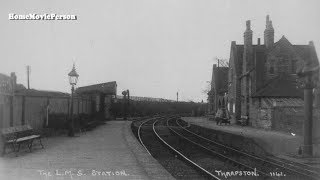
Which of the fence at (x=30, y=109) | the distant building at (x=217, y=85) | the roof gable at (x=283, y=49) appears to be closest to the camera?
the fence at (x=30, y=109)

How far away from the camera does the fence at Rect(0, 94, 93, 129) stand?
16.1m

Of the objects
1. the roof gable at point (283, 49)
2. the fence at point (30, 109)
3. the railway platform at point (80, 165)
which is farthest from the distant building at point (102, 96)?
the railway platform at point (80, 165)

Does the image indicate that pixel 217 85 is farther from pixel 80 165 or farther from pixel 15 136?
pixel 80 165

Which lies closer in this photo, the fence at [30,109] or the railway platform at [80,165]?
the railway platform at [80,165]

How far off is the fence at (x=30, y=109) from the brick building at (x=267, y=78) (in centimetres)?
1504

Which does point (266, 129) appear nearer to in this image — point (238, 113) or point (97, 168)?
point (238, 113)

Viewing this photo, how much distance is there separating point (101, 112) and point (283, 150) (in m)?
27.8

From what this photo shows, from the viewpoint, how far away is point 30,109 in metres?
20.5

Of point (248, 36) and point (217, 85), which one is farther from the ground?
point (248, 36)

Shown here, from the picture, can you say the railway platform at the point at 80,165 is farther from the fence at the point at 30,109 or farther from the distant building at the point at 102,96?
the distant building at the point at 102,96

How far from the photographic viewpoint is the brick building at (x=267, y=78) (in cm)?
3556

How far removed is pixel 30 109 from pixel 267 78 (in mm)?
23324

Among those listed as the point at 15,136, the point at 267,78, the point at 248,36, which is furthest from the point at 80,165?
the point at 248,36

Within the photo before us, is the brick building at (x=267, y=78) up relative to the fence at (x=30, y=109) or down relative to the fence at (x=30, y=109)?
up
